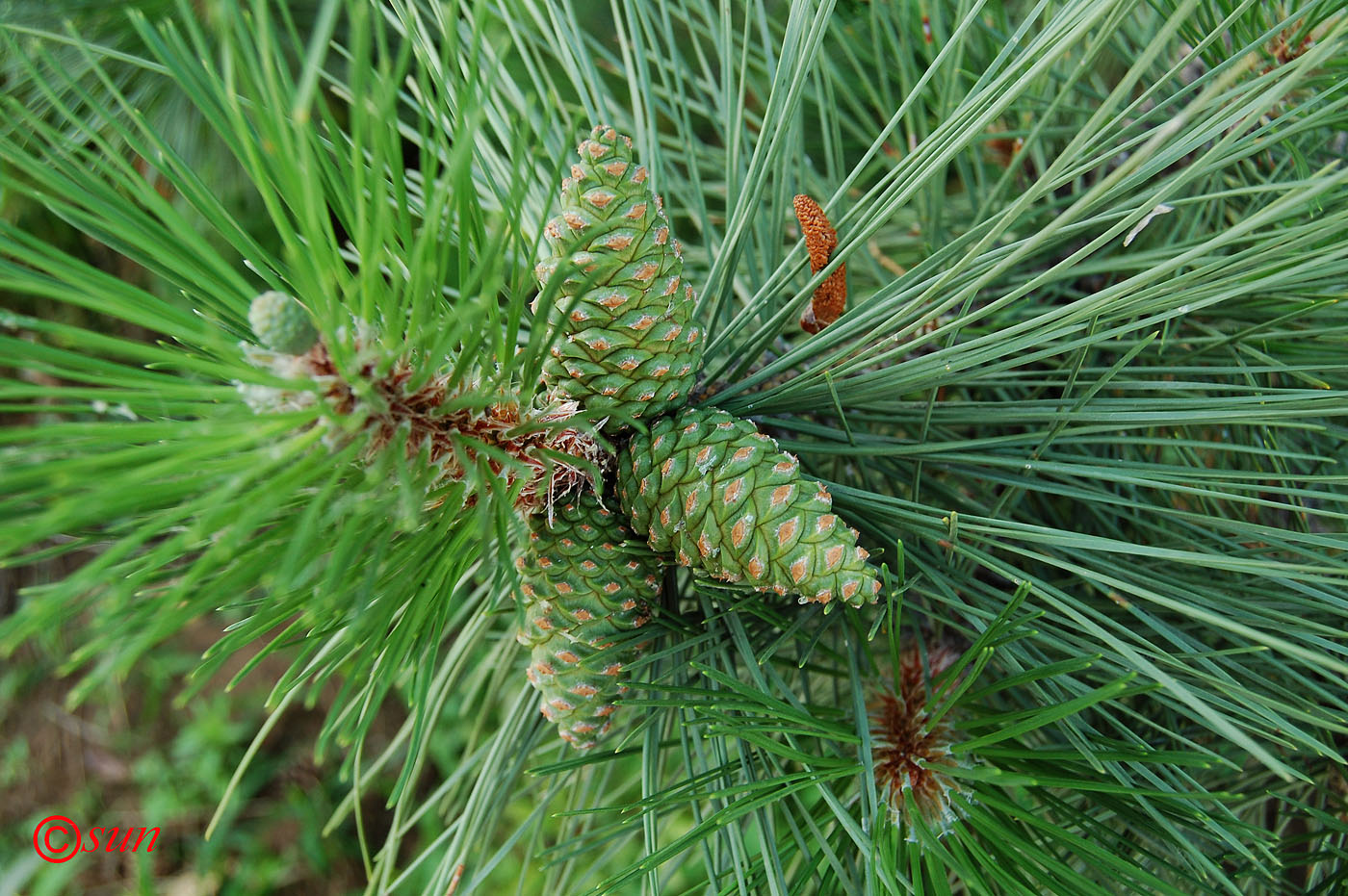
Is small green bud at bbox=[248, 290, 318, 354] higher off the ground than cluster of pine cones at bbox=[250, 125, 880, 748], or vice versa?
small green bud at bbox=[248, 290, 318, 354]

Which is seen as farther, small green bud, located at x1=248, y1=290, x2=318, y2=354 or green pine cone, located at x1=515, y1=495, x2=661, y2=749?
green pine cone, located at x1=515, y1=495, x2=661, y2=749

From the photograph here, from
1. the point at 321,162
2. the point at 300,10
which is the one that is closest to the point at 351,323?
the point at 321,162

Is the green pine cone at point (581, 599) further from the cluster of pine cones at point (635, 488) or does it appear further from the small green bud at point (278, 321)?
the small green bud at point (278, 321)

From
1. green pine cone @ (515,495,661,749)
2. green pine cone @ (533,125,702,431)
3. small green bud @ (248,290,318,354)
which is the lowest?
green pine cone @ (515,495,661,749)

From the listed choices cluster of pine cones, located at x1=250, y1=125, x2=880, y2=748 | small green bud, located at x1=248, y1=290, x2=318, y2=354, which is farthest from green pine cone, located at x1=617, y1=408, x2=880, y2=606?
small green bud, located at x1=248, y1=290, x2=318, y2=354

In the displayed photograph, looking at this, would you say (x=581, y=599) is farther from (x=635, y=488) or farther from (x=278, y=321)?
(x=278, y=321)

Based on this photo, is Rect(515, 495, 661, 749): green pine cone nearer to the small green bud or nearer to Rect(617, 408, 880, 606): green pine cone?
Rect(617, 408, 880, 606): green pine cone
